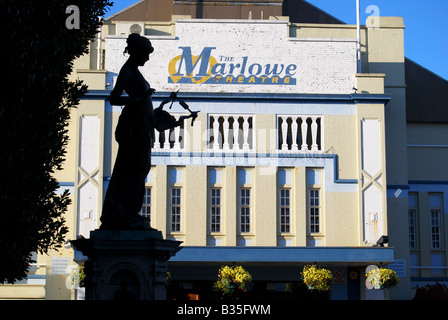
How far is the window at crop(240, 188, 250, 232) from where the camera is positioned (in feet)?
113

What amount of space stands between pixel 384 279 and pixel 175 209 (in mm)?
9327

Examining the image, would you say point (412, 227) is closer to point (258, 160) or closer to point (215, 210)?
point (258, 160)

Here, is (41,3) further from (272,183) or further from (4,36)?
(272,183)

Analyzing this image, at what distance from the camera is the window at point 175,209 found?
34.2 m

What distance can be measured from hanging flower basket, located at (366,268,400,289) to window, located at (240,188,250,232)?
5756 mm

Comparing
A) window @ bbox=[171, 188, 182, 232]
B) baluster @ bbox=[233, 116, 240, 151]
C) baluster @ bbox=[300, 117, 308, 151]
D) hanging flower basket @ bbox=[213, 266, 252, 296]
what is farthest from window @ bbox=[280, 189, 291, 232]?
window @ bbox=[171, 188, 182, 232]

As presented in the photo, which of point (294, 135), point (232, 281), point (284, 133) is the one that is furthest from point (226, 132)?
point (232, 281)

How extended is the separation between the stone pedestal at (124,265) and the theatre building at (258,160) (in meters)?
21.2

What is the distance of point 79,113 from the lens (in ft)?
113

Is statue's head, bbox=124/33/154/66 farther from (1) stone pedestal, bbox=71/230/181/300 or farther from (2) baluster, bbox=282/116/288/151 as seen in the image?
(2) baluster, bbox=282/116/288/151

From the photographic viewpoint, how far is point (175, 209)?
34.3 m

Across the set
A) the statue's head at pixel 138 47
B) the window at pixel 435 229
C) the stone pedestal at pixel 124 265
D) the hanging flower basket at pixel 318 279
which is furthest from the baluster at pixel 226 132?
the stone pedestal at pixel 124 265
